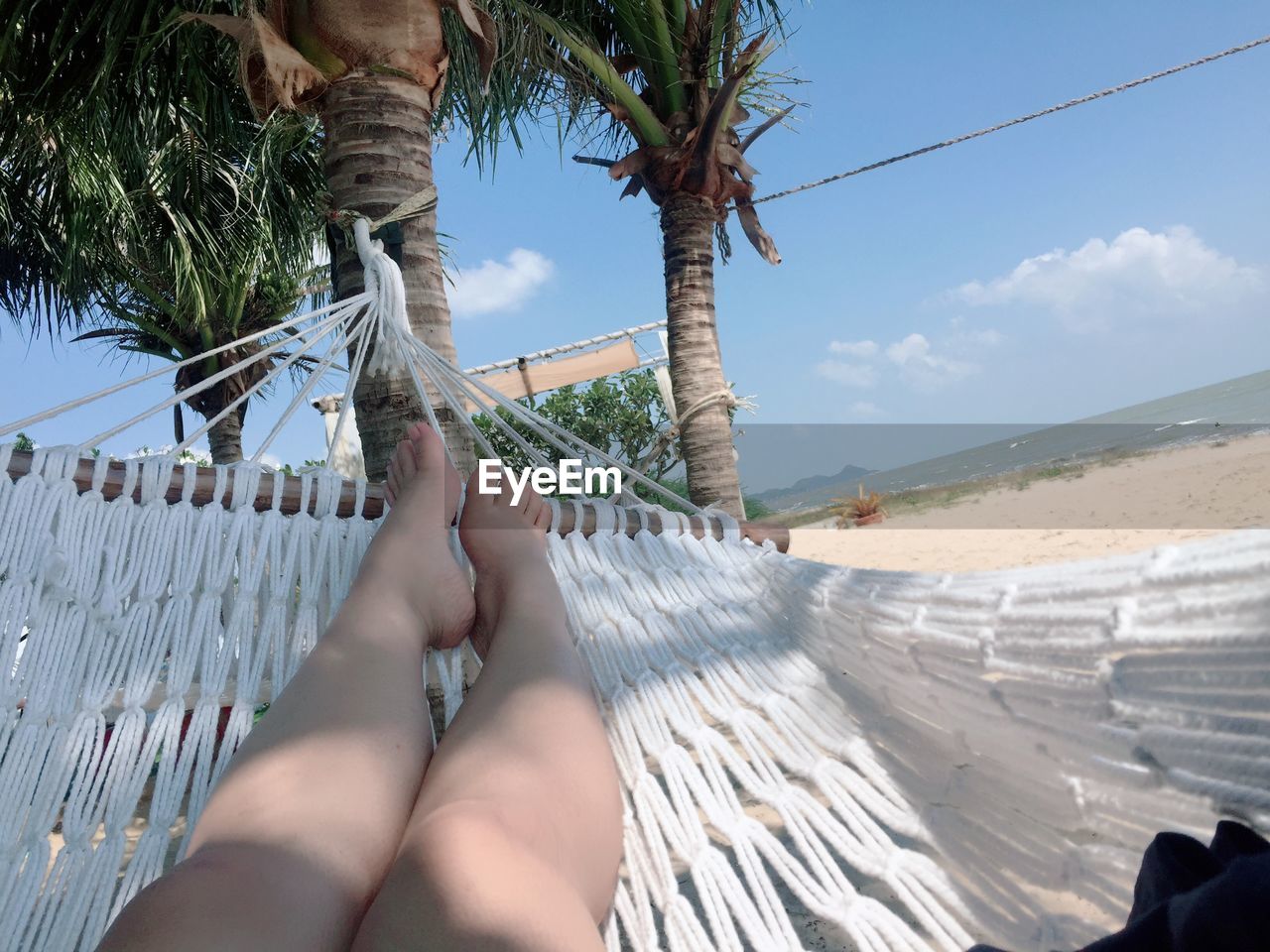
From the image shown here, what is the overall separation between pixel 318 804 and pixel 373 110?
63.8 inches

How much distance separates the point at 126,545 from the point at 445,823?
670 mm

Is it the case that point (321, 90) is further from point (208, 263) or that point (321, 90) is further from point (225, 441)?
point (225, 441)

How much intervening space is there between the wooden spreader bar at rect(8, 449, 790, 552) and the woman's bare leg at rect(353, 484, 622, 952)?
0.27 meters

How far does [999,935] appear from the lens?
56 centimetres

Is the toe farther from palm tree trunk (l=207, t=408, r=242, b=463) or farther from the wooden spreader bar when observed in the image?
palm tree trunk (l=207, t=408, r=242, b=463)

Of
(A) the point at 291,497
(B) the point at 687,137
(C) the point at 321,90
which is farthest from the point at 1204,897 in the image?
(B) the point at 687,137

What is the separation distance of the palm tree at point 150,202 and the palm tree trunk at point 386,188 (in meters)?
1.32

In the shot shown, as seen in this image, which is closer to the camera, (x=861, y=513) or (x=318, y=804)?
(x=318, y=804)

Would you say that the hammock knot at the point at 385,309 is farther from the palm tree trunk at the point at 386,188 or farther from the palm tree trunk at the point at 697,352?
the palm tree trunk at the point at 697,352

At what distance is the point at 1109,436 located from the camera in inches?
688

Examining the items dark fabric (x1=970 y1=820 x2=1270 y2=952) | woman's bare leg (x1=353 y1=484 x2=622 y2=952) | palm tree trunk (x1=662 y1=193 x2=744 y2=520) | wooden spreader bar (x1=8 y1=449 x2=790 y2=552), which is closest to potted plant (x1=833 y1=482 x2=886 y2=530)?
palm tree trunk (x1=662 y1=193 x2=744 y2=520)

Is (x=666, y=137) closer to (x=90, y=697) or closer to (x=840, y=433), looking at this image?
(x=90, y=697)

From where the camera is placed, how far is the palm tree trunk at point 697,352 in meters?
3.02

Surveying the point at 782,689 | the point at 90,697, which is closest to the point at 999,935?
the point at 782,689
